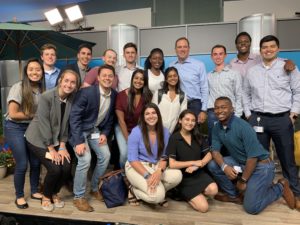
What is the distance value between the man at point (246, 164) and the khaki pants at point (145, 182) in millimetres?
450

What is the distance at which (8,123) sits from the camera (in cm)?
258

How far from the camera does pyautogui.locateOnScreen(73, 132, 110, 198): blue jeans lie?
2.64 metres

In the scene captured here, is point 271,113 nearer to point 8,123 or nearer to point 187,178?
point 187,178

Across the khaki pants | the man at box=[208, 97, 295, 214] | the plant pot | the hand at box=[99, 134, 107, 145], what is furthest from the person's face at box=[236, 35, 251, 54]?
the plant pot

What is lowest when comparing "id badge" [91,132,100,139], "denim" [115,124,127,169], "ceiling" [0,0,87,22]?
"denim" [115,124,127,169]

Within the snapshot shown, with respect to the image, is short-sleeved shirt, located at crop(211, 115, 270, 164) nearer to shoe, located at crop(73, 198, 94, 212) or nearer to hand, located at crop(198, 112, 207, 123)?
hand, located at crop(198, 112, 207, 123)

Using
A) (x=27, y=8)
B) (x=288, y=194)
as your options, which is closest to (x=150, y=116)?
(x=288, y=194)

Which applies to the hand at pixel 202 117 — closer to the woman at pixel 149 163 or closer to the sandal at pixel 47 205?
the woman at pixel 149 163

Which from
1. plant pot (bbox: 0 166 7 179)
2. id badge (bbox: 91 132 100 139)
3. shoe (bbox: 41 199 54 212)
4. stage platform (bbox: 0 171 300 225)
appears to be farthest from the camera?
plant pot (bbox: 0 166 7 179)

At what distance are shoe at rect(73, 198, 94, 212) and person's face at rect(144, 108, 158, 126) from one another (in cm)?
95

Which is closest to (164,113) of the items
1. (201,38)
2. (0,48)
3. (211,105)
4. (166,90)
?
(166,90)

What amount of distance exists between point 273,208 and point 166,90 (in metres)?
1.50

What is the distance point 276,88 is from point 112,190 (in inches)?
71.4

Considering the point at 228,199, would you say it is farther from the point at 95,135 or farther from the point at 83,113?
the point at 83,113
